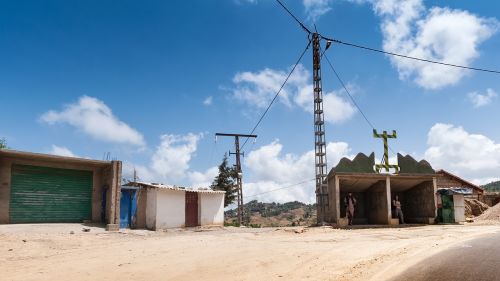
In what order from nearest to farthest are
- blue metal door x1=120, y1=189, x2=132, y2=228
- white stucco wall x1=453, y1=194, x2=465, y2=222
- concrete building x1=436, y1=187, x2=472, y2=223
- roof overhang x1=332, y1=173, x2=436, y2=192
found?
blue metal door x1=120, y1=189, x2=132, y2=228 < roof overhang x1=332, y1=173, x2=436, y2=192 < concrete building x1=436, y1=187, x2=472, y2=223 < white stucco wall x1=453, y1=194, x2=465, y2=222

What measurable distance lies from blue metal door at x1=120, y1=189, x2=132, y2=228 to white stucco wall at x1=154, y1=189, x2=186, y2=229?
1.64 m

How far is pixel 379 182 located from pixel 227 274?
18.3 m

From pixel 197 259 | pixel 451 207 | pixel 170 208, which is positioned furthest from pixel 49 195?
pixel 451 207

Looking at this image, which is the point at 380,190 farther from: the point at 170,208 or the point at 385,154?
the point at 170,208

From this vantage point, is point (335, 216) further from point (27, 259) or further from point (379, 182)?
point (27, 259)

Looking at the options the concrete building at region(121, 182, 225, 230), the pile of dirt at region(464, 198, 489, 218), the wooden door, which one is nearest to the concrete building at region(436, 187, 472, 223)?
the pile of dirt at region(464, 198, 489, 218)

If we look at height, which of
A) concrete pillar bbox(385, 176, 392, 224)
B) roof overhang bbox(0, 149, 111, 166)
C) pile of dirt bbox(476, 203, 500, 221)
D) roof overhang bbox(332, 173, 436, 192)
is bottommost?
pile of dirt bbox(476, 203, 500, 221)

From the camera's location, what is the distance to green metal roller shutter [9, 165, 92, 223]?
18984 millimetres

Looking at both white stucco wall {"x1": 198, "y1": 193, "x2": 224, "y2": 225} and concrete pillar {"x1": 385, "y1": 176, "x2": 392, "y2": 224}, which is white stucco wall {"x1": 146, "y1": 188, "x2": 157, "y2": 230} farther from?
concrete pillar {"x1": 385, "y1": 176, "x2": 392, "y2": 224}

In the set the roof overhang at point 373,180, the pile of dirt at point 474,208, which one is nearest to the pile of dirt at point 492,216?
the pile of dirt at point 474,208

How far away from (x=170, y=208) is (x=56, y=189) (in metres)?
7.44

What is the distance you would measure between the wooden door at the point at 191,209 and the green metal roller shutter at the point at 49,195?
26.4 feet

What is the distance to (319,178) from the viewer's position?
24.5m

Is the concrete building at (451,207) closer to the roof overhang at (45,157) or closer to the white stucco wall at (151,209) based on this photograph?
the white stucco wall at (151,209)
